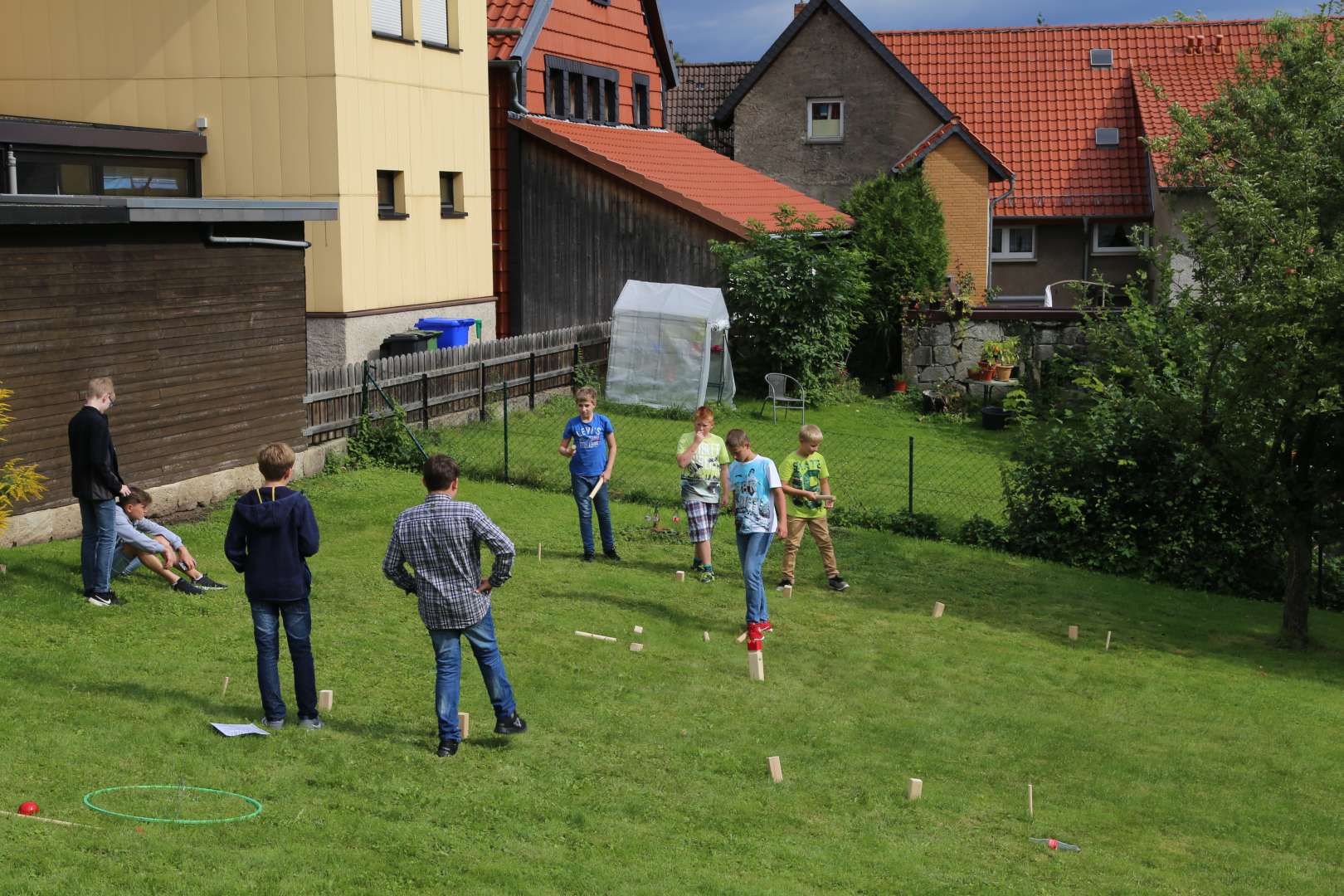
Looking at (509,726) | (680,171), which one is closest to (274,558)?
(509,726)

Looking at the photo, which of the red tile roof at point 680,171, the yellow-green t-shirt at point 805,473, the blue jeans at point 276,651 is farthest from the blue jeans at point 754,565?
the red tile roof at point 680,171

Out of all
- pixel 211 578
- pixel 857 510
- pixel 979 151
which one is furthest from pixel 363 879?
pixel 979 151

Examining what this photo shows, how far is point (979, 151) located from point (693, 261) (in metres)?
9.92

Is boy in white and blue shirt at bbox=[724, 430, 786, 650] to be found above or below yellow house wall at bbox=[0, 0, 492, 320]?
below

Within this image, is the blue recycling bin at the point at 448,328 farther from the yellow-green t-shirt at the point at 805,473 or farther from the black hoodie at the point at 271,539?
the black hoodie at the point at 271,539

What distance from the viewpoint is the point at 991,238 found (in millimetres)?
35500

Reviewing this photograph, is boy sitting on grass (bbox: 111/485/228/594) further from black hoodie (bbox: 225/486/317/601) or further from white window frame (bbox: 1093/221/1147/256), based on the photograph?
white window frame (bbox: 1093/221/1147/256)

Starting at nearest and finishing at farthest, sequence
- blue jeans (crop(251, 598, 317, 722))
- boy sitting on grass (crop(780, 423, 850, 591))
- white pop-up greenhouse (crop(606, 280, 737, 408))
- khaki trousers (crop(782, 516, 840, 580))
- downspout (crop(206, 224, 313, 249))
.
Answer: blue jeans (crop(251, 598, 317, 722))
boy sitting on grass (crop(780, 423, 850, 591))
khaki trousers (crop(782, 516, 840, 580))
downspout (crop(206, 224, 313, 249))
white pop-up greenhouse (crop(606, 280, 737, 408))

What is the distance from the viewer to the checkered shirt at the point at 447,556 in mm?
8242

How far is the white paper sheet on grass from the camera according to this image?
8492 mm

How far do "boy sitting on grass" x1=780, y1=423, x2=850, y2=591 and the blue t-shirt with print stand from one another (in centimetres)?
180

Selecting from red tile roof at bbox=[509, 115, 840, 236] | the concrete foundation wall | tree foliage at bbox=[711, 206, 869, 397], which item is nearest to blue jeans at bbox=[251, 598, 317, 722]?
the concrete foundation wall

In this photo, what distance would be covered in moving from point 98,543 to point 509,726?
14.0 ft

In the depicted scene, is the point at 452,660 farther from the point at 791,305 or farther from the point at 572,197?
the point at 572,197
